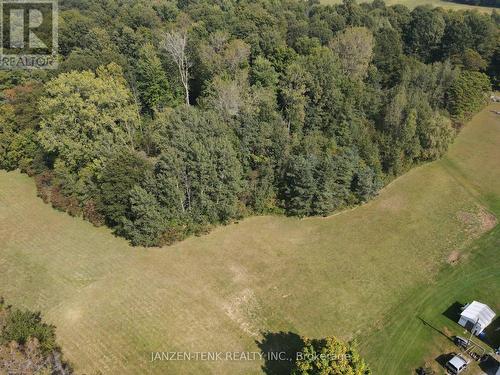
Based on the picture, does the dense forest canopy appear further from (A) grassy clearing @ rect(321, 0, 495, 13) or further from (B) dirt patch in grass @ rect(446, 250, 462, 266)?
(A) grassy clearing @ rect(321, 0, 495, 13)

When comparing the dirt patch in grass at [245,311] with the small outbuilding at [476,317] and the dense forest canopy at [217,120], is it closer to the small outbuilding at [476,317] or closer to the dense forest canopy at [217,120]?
the dense forest canopy at [217,120]

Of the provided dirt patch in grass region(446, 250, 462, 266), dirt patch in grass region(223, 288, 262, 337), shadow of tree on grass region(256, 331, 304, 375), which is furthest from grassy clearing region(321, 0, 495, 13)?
shadow of tree on grass region(256, 331, 304, 375)

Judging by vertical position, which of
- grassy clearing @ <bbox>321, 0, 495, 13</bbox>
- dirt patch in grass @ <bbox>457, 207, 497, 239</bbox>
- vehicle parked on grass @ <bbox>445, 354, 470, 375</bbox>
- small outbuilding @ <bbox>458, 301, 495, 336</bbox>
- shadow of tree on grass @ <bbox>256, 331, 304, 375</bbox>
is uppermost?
grassy clearing @ <bbox>321, 0, 495, 13</bbox>

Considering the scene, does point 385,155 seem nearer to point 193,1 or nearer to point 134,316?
point 134,316

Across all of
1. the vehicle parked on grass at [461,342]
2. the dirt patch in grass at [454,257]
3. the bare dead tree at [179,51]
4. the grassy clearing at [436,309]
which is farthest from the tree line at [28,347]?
the dirt patch in grass at [454,257]

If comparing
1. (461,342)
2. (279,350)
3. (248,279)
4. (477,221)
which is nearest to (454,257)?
(477,221)

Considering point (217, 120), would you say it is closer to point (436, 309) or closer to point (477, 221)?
point (436, 309)
